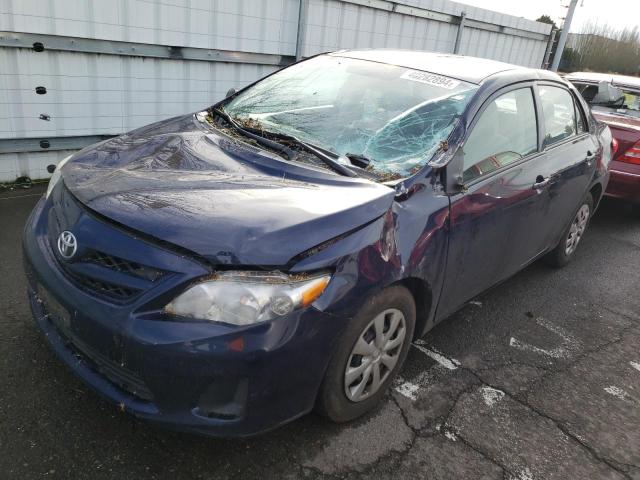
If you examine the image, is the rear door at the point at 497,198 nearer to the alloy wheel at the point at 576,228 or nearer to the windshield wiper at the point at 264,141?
the windshield wiper at the point at 264,141

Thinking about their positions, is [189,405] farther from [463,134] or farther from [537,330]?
[537,330]

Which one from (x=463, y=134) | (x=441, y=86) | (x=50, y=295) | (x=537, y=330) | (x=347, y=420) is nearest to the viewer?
(x=50, y=295)

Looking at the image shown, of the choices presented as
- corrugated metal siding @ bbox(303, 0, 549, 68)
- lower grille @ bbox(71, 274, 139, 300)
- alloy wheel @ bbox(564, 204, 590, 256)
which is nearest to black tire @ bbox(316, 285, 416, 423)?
lower grille @ bbox(71, 274, 139, 300)

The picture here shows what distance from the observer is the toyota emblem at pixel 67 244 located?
202 centimetres

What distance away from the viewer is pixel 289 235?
1925 millimetres

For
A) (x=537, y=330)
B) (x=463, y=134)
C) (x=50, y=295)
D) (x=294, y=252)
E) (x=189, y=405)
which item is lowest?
(x=537, y=330)

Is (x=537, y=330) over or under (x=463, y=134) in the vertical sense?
under

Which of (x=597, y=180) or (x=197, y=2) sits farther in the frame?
(x=197, y=2)

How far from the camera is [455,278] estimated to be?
2744 millimetres

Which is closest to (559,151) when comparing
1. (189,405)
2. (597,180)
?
(597,180)

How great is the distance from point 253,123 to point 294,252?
4.46ft

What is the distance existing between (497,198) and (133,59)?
→ 413 cm

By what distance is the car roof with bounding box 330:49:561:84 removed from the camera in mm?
3072

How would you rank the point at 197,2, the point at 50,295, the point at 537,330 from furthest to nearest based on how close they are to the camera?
the point at 197,2 → the point at 537,330 → the point at 50,295
